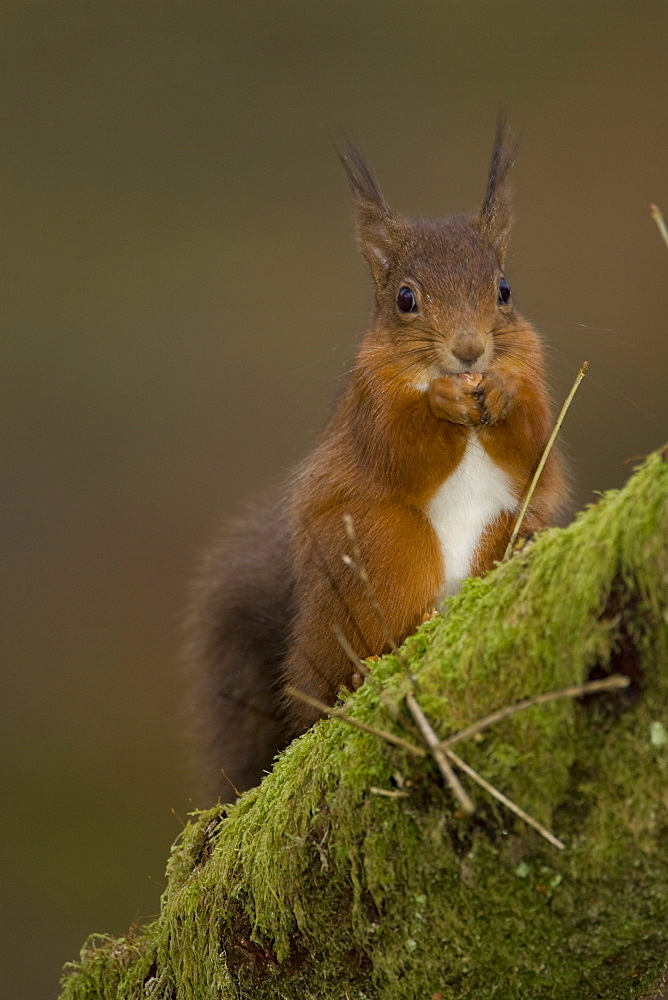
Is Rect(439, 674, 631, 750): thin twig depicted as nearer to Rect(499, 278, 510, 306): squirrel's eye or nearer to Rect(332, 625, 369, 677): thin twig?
Rect(332, 625, 369, 677): thin twig

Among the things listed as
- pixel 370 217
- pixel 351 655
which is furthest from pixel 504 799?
pixel 370 217

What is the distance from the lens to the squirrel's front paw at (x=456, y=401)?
2275 millimetres

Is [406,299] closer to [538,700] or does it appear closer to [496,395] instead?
[496,395]

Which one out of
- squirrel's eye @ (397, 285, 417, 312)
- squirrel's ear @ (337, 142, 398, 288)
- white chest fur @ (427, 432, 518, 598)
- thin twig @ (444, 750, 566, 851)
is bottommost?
white chest fur @ (427, 432, 518, 598)

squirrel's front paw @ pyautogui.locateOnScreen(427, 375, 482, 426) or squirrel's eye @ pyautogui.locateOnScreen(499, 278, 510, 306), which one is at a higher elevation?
squirrel's eye @ pyautogui.locateOnScreen(499, 278, 510, 306)

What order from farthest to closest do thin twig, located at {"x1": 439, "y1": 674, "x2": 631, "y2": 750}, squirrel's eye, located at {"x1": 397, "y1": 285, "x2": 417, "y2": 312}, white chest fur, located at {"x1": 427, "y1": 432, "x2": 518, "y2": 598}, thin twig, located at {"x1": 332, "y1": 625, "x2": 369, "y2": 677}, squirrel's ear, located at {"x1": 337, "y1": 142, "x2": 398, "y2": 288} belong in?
1. squirrel's ear, located at {"x1": 337, "y1": 142, "x2": 398, "y2": 288}
2. squirrel's eye, located at {"x1": 397, "y1": 285, "x2": 417, "y2": 312}
3. white chest fur, located at {"x1": 427, "y1": 432, "x2": 518, "y2": 598}
4. thin twig, located at {"x1": 332, "y1": 625, "x2": 369, "y2": 677}
5. thin twig, located at {"x1": 439, "y1": 674, "x2": 631, "y2": 750}

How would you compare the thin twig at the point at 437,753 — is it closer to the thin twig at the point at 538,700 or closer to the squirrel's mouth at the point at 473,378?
the thin twig at the point at 538,700

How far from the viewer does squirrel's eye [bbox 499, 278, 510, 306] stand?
2572 mm

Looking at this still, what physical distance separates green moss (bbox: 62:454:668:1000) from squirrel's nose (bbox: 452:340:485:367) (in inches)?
31.5

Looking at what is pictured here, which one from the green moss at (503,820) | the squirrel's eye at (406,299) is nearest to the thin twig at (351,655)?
the green moss at (503,820)

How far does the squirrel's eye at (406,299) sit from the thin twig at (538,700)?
4.55 ft

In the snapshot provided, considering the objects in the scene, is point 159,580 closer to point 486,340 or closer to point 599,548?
point 486,340

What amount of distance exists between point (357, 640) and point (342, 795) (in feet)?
2.63

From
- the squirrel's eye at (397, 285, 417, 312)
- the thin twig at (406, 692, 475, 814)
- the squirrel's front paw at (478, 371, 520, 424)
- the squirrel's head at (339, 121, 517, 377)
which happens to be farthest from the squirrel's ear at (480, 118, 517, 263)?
the thin twig at (406, 692, 475, 814)
